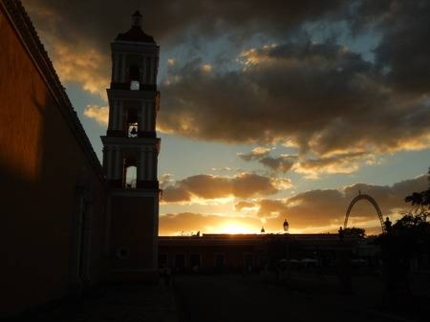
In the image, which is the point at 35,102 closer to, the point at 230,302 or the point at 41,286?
the point at 41,286

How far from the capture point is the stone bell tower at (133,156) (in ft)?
103

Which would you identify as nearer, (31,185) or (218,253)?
(31,185)

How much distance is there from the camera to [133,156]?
3300 cm

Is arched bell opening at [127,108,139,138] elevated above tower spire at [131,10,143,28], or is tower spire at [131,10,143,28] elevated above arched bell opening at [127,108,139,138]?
tower spire at [131,10,143,28]

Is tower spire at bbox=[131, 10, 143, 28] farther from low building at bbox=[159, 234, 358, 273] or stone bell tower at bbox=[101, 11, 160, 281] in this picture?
low building at bbox=[159, 234, 358, 273]

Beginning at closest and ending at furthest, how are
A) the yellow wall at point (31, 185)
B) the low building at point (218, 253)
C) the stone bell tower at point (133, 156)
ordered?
the yellow wall at point (31, 185) < the stone bell tower at point (133, 156) < the low building at point (218, 253)

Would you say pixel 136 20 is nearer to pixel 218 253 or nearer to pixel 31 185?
pixel 31 185

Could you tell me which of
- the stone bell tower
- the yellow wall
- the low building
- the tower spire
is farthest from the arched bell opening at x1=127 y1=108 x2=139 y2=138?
the low building

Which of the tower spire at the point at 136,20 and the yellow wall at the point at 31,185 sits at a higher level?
the tower spire at the point at 136,20

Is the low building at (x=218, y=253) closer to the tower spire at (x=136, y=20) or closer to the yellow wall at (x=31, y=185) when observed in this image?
the tower spire at (x=136, y=20)

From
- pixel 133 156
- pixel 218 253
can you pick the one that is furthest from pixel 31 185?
pixel 218 253

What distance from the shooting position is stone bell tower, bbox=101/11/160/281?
31.5 m

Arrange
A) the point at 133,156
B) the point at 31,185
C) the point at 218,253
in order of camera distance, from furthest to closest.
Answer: the point at 218,253, the point at 133,156, the point at 31,185

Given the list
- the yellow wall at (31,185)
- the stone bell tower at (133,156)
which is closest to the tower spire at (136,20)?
the stone bell tower at (133,156)
